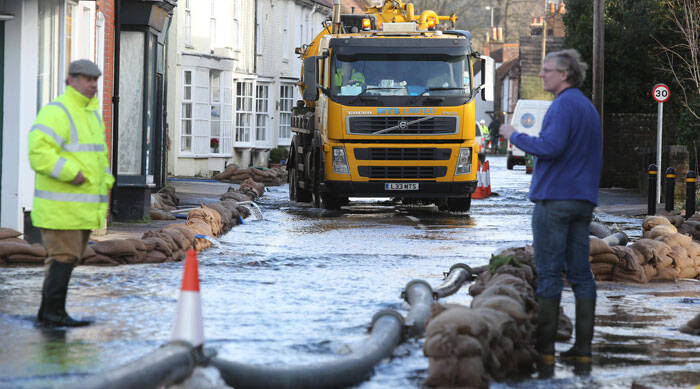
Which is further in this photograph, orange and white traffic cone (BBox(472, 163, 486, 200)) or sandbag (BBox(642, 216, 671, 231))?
orange and white traffic cone (BBox(472, 163, 486, 200))

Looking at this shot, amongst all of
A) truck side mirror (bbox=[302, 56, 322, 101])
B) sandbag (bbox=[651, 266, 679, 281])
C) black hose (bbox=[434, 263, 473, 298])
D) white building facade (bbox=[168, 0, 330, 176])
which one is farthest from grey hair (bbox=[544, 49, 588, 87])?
white building facade (bbox=[168, 0, 330, 176])

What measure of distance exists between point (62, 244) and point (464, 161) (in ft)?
43.9

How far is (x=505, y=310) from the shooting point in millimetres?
7250

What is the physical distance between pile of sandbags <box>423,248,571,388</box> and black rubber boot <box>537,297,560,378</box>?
6 cm

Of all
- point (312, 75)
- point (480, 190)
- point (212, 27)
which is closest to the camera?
point (312, 75)

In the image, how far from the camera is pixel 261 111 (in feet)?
146

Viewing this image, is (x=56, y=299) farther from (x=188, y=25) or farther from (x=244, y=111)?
(x=244, y=111)

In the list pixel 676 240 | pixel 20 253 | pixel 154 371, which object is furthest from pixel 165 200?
pixel 154 371

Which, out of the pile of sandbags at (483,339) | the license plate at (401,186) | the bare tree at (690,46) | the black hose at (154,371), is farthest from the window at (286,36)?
the black hose at (154,371)

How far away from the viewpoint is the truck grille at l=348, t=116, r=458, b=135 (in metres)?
20.4

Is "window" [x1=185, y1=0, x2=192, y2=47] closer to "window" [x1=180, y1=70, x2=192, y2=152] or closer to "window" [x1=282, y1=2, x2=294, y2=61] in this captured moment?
"window" [x1=180, y1=70, x2=192, y2=152]

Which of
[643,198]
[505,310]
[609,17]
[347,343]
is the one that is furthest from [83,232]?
[609,17]

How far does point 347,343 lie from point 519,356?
1172mm

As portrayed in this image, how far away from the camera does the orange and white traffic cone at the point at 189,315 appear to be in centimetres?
594
